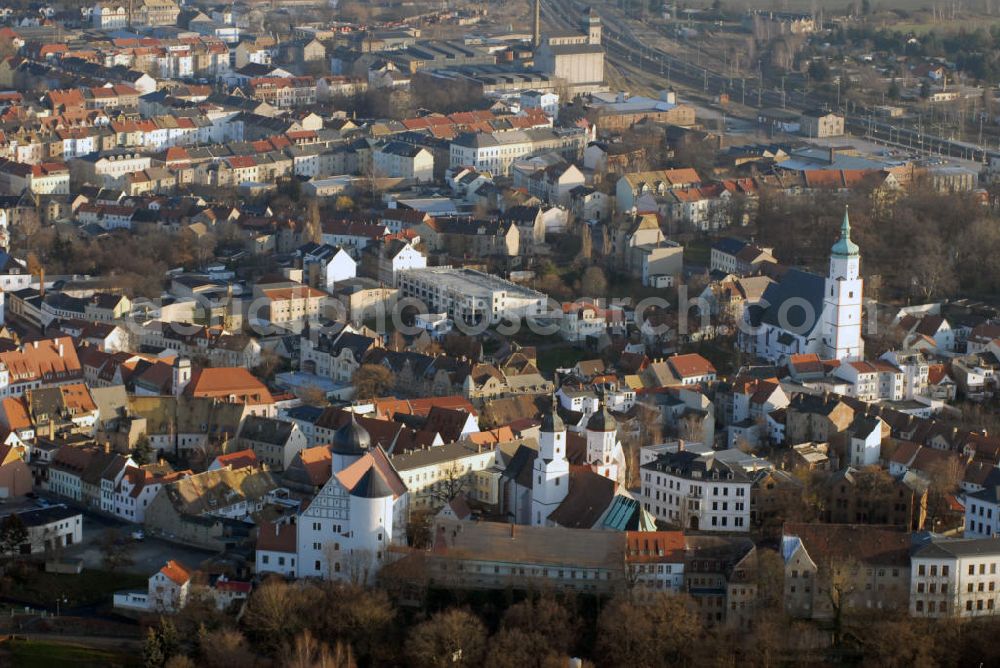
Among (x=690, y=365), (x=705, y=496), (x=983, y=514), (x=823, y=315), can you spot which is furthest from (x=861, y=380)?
(x=705, y=496)

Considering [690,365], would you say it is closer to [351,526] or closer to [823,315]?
[823,315]

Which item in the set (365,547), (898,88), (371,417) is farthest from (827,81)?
(365,547)

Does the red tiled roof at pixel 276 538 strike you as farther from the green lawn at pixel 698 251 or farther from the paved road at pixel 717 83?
the paved road at pixel 717 83

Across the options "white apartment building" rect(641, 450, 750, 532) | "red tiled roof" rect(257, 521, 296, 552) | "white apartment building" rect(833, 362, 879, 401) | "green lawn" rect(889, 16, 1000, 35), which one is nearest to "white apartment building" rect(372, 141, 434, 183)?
"white apartment building" rect(833, 362, 879, 401)

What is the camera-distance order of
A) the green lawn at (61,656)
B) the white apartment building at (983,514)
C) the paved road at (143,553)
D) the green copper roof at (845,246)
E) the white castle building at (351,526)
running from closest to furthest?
1. the green lawn at (61,656)
2. the white castle building at (351,526)
3. the white apartment building at (983,514)
4. the paved road at (143,553)
5. the green copper roof at (845,246)

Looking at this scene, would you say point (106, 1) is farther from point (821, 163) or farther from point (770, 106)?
point (821, 163)

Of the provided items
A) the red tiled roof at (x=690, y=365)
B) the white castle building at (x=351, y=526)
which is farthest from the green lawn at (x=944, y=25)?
the white castle building at (x=351, y=526)

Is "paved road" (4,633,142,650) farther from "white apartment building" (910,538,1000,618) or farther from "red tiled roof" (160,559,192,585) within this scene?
"white apartment building" (910,538,1000,618)
